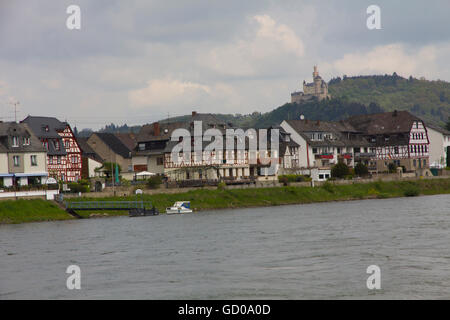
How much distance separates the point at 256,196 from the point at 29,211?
30229mm

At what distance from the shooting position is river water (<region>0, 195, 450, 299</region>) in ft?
93.4

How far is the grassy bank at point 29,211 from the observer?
67312 millimetres

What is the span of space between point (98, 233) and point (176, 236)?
7.42 m

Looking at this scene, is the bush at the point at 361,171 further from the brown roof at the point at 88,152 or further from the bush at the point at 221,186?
the brown roof at the point at 88,152

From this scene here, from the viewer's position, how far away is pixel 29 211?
69312 millimetres

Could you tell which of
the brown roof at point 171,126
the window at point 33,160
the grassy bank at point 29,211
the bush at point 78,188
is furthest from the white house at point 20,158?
the brown roof at point 171,126

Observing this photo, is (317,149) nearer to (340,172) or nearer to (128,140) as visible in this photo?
(340,172)

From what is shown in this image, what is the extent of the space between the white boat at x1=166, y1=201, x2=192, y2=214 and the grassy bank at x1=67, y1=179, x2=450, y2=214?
2236 millimetres

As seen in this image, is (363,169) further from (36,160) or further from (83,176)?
(36,160)

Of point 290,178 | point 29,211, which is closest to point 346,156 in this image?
point 290,178

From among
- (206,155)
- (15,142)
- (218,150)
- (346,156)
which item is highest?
(15,142)

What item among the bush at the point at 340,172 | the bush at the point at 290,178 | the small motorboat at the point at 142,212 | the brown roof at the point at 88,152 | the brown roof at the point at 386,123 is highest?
the brown roof at the point at 386,123

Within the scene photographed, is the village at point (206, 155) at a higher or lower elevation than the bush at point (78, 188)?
higher

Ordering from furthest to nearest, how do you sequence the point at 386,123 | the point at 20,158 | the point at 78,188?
the point at 386,123, the point at 20,158, the point at 78,188
